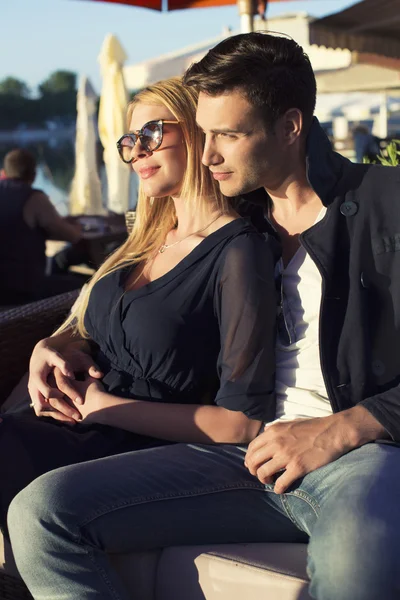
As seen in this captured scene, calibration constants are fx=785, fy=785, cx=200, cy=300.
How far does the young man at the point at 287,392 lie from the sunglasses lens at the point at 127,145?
1.13ft

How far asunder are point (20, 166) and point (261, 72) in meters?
3.73

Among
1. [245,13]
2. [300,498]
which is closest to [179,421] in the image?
[300,498]

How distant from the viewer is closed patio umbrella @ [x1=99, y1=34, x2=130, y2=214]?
9789 millimetres

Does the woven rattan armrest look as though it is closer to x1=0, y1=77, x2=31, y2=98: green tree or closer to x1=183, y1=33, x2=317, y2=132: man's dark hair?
x1=183, y1=33, x2=317, y2=132: man's dark hair

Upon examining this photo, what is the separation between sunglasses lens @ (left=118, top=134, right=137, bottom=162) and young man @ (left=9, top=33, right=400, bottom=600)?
1.13 ft

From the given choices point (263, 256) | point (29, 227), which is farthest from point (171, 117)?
point (29, 227)

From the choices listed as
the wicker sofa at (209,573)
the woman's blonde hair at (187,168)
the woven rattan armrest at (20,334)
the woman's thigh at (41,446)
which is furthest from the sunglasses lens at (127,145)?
the wicker sofa at (209,573)

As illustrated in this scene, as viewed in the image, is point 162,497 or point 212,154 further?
point 212,154

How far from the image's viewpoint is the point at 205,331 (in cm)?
218

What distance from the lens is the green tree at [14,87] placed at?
85781 millimetres

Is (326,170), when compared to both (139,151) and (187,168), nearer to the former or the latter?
(187,168)

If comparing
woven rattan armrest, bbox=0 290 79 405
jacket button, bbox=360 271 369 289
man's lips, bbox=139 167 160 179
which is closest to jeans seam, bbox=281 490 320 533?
jacket button, bbox=360 271 369 289

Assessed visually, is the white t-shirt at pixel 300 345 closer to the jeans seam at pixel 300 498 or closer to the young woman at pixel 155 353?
the young woman at pixel 155 353

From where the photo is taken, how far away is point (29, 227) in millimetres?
5160
